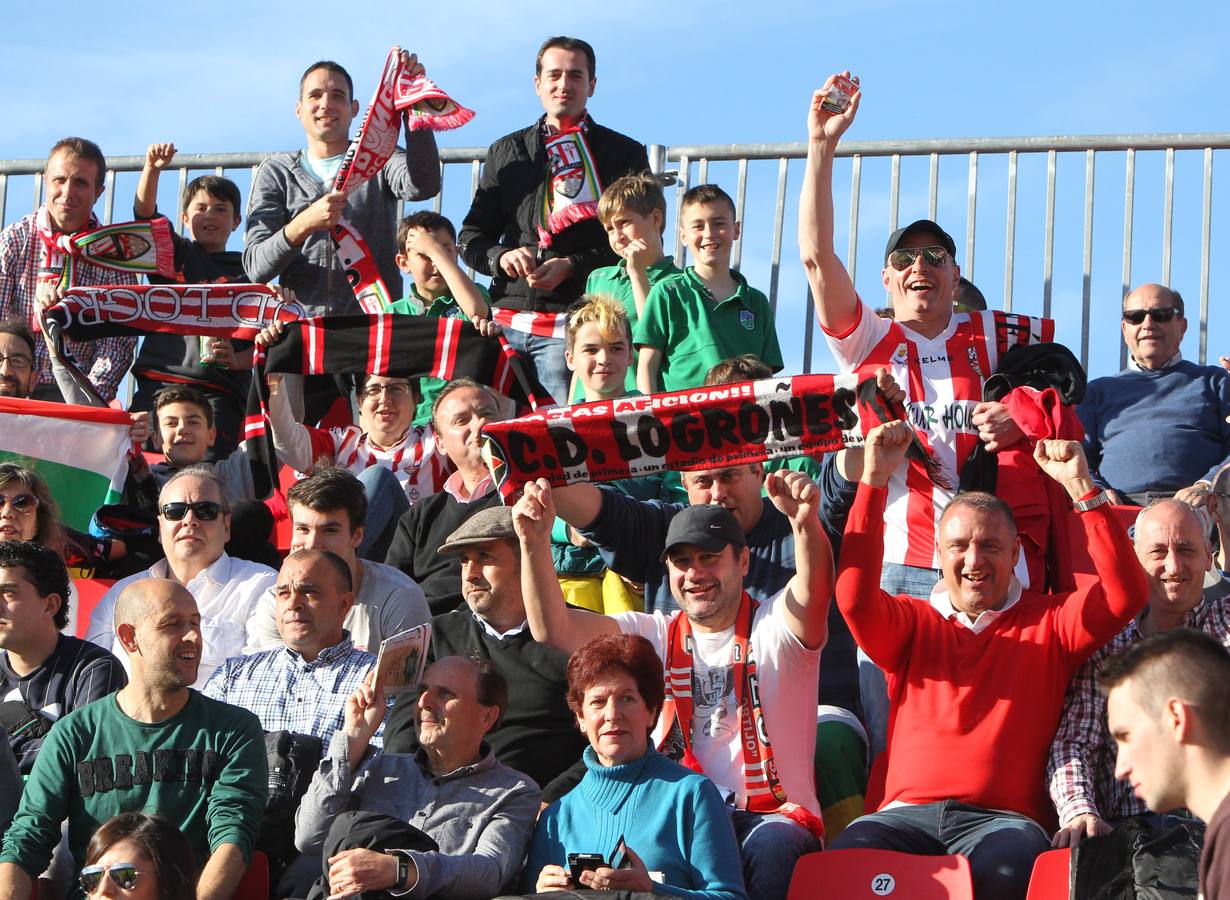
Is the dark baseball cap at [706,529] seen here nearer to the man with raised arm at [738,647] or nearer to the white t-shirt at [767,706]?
the man with raised arm at [738,647]

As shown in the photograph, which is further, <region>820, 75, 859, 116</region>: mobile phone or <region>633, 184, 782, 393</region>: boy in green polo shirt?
<region>633, 184, 782, 393</region>: boy in green polo shirt

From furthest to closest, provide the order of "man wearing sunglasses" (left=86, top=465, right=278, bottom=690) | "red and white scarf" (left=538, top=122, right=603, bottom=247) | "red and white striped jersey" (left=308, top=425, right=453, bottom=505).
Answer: "red and white scarf" (left=538, top=122, right=603, bottom=247)
"red and white striped jersey" (left=308, top=425, right=453, bottom=505)
"man wearing sunglasses" (left=86, top=465, right=278, bottom=690)

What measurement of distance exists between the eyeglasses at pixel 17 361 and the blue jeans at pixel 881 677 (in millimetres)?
4788

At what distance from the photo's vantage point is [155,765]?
19.7 ft

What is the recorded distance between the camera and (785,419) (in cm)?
666

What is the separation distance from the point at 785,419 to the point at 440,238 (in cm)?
381

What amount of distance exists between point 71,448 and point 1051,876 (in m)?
5.51

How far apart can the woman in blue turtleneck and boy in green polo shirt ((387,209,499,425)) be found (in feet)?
12.3

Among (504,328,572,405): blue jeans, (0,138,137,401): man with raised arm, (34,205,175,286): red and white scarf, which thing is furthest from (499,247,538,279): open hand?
(0,138,137,401): man with raised arm

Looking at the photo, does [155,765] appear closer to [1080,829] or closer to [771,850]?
[771,850]

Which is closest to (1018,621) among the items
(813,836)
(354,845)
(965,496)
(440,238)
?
(965,496)

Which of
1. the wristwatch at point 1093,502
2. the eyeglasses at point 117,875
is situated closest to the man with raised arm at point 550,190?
the wristwatch at point 1093,502

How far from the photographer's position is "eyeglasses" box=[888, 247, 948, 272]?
7391 mm

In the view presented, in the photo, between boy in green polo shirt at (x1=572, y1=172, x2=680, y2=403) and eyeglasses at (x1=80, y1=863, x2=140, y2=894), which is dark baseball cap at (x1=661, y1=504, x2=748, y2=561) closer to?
eyeglasses at (x1=80, y1=863, x2=140, y2=894)
